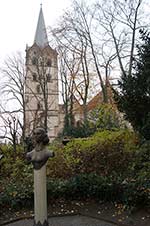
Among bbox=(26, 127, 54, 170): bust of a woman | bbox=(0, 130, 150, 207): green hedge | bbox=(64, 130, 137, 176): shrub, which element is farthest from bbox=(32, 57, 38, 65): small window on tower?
bbox=(26, 127, 54, 170): bust of a woman

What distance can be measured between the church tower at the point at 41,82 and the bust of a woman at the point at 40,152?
2241 centimetres

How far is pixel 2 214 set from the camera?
348 inches

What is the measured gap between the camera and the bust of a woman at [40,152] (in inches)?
228

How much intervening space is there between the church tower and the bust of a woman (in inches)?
882

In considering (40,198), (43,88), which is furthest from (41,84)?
(40,198)

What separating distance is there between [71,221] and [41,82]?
95.2 feet

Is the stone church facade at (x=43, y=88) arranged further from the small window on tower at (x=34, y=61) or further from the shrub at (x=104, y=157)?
the shrub at (x=104, y=157)

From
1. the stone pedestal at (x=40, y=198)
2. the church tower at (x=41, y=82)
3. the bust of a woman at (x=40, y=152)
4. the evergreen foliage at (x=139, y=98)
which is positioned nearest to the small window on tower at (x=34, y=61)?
the church tower at (x=41, y=82)

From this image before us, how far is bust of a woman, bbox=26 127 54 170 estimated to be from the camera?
19.0 ft

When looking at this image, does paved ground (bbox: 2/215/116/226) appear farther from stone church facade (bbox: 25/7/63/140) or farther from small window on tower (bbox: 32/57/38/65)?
small window on tower (bbox: 32/57/38/65)

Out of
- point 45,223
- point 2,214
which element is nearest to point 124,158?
point 2,214

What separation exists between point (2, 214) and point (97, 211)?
2.34m

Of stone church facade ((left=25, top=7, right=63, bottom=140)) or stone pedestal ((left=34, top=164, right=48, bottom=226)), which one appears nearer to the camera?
stone pedestal ((left=34, top=164, right=48, bottom=226))

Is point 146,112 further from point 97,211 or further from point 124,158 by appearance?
point 97,211
